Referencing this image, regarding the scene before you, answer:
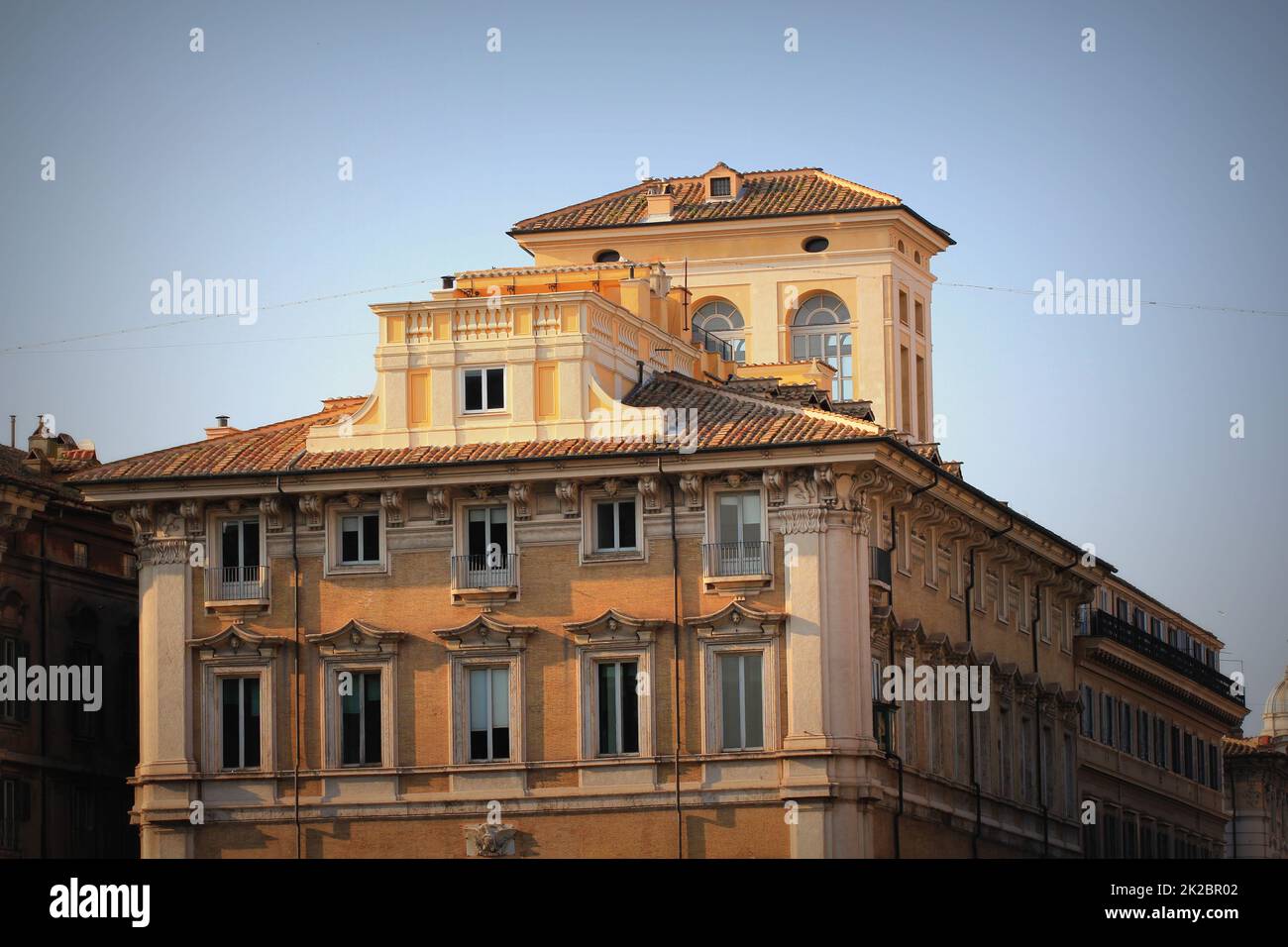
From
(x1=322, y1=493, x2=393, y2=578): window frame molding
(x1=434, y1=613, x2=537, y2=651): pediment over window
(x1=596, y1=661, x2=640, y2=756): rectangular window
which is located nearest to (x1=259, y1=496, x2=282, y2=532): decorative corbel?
(x1=322, y1=493, x2=393, y2=578): window frame molding

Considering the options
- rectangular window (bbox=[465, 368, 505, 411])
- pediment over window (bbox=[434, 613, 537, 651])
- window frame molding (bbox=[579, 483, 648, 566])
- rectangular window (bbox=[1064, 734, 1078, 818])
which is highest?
rectangular window (bbox=[465, 368, 505, 411])

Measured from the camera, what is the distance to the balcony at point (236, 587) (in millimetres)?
87750

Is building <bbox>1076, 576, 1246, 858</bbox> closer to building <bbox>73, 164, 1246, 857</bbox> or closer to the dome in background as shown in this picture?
building <bbox>73, 164, 1246, 857</bbox>

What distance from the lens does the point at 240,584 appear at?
289 feet

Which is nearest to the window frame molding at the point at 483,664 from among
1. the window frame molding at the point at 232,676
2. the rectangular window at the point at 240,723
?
the window frame molding at the point at 232,676

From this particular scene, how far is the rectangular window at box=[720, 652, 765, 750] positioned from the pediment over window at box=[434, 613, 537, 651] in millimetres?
5201

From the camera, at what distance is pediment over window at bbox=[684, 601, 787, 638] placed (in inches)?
3319

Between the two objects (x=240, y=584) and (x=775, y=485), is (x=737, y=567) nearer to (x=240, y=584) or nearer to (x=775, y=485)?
(x=775, y=485)

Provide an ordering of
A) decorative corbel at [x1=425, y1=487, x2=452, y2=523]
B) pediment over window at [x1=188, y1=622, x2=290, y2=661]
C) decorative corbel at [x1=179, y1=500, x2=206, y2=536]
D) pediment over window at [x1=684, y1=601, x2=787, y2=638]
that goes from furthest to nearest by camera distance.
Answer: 1. decorative corbel at [x1=179, y1=500, x2=206, y2=536]
2. pediment over window at [x1=188, y1=622, x2=290, y2=661]
3. decorative corbel at [x1=425, y1=487, x2=452, y2=523]
4. pediment over window at [x1=684, y1=601, x2=787, y2=638]

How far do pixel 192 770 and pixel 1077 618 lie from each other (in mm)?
34963

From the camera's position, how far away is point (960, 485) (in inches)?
3644

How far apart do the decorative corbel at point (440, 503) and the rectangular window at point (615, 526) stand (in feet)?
12.7

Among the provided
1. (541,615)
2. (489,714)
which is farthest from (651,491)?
(489,714)
